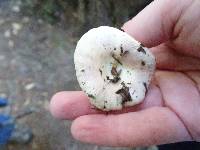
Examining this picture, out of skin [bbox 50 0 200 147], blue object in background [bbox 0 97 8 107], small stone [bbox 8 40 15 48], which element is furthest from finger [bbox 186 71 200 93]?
small stone [bbox 8 40 15 48]

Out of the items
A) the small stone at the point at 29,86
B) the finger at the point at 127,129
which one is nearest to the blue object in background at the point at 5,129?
the small stone at the point at 29,86

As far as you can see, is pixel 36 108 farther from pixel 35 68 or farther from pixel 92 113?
pixel 92 113

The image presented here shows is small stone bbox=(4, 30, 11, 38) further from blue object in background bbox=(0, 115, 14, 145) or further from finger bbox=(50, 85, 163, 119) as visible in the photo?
finger bbox=(50, 85, 163, 119)

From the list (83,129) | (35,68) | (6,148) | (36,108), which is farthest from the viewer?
(35,68)

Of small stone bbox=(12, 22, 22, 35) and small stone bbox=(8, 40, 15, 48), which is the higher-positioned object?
small stone bbox=(12, 22, 22, 35)

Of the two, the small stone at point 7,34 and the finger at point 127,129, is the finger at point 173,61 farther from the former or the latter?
the small stone at point 7,34

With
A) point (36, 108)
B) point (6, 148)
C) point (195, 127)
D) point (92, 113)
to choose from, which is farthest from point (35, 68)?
point (195, 127)

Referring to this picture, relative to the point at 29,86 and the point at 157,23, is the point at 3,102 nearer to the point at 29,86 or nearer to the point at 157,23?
the point at 29,86

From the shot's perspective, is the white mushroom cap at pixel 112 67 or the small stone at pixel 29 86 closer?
→ the white mushroom cap at pixel 112 67
